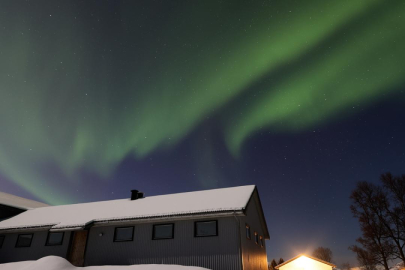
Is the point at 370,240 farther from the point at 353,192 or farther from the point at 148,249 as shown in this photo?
the point at 148,249

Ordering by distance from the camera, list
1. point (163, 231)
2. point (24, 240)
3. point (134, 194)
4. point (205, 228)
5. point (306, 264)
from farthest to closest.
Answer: point (306, 264) → point (134, 194) → point (24, 240) → point (163, 231) → point (205, 228)

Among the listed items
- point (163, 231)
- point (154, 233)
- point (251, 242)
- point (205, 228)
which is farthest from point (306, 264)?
point (154, 233)

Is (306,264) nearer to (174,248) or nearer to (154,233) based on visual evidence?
(174,248)

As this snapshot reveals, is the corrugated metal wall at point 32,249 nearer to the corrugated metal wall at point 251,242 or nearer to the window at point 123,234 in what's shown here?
the window at point 123,234

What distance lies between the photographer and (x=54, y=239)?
2066 centimetres

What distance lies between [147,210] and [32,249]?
9.88 m

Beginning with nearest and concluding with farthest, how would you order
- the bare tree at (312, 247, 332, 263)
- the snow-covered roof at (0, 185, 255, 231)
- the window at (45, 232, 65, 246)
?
the snow-covered roof at (0, 185, 255, 231) < the window at (45, 232, 65, 246) < the bare tree at (312, 247, 332, 263)

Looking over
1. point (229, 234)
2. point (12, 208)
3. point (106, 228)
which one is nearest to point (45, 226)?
point (106, 228)

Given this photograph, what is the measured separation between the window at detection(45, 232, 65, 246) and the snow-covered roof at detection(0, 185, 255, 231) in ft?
2.91

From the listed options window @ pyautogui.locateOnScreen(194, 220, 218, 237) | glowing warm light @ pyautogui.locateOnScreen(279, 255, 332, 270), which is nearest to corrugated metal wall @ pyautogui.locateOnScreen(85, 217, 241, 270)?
window @ pyautogui.locateOnScreen(194, 220, 218, 237)

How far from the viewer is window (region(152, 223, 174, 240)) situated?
56.8 feet

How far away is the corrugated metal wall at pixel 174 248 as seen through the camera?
15.5 metres

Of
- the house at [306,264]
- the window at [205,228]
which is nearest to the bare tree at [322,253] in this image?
the house at [306,264]

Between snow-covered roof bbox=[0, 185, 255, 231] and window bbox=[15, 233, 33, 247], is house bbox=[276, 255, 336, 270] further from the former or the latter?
window bbox=[15, 233, 33, 247]
